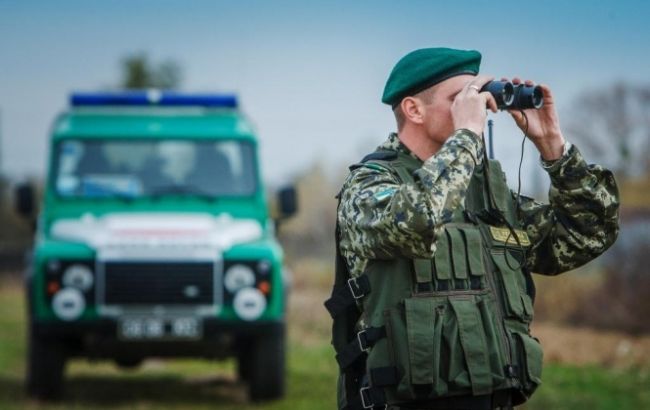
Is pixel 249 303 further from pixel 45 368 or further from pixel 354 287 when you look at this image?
pixel 354 287

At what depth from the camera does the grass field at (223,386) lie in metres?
8.57

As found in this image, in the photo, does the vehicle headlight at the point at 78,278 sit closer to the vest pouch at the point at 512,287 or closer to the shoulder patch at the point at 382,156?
the shoulder patch at the point at 382,156

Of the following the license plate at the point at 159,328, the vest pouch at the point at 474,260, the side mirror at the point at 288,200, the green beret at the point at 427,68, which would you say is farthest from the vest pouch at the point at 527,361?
the side mirror at the point at 288,200

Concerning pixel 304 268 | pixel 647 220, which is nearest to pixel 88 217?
pixel 647 220

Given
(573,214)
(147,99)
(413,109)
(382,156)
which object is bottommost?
(573,214)

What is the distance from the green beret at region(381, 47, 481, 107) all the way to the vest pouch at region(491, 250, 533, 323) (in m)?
0.49

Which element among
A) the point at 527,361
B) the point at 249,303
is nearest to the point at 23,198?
the point at 249,303

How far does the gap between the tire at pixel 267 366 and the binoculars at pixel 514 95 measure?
5463 mm

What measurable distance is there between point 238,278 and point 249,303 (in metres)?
0.19

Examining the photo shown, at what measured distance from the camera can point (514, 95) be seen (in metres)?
3.14

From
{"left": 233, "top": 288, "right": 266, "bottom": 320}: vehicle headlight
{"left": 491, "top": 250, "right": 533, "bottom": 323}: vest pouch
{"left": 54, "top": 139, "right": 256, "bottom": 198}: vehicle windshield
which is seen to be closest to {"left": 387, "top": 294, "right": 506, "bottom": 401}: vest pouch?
{"left": 491, "top": 250, "right": 533, "bottom": 323}: vest pouch

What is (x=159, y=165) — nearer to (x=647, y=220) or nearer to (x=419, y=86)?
(x=647, y=220)

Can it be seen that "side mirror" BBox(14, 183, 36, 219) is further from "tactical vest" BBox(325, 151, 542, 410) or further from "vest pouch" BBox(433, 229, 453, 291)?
"vest pouch" BBox(433, 229, 453, 291)

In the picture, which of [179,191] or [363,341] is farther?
[179,191]
